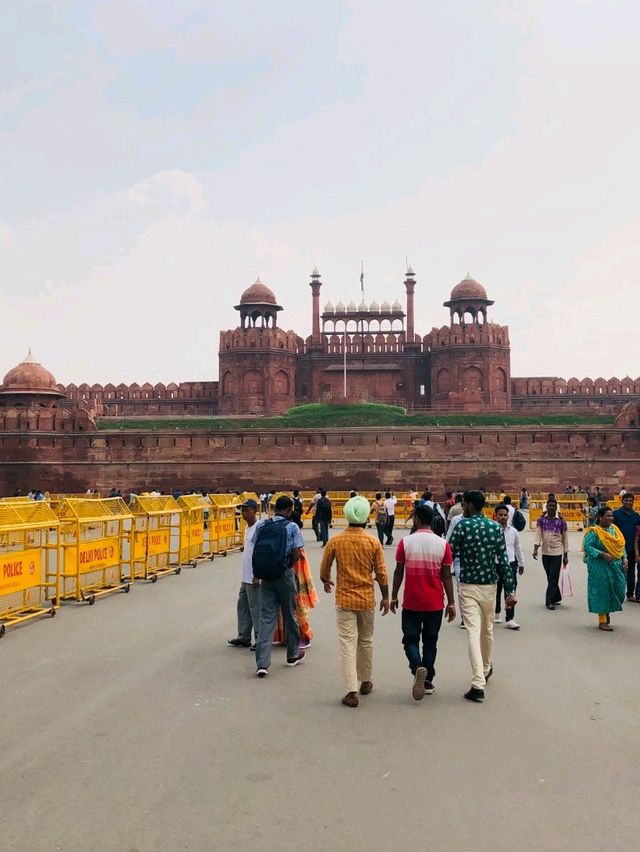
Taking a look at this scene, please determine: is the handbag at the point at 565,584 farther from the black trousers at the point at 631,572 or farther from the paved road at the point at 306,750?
the paved road at the point at 306,750

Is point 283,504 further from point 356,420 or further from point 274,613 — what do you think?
point 356,420

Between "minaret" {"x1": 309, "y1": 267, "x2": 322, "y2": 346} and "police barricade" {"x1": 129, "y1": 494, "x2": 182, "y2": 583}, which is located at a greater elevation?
"minaret" {"x1": 309, "y1": 267, "x2": 322, "y2": 346}

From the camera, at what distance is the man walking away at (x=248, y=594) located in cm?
583

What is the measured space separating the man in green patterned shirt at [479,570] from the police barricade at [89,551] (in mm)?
4277

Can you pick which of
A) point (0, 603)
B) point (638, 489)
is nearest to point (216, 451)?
point (638, 489)

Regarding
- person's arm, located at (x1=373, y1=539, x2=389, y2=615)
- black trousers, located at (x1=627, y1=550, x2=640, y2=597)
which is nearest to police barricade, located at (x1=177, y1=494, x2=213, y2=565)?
black trousers, located at (x1=627, y1=550, x2=640, y2=597)

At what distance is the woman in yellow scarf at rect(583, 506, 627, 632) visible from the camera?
6.88 m

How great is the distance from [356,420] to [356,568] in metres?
25.6

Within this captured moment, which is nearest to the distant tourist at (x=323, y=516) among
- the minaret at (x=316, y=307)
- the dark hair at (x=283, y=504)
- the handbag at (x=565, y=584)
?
the handbag at (x=565, y=584)

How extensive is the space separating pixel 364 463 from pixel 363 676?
22.9 meters

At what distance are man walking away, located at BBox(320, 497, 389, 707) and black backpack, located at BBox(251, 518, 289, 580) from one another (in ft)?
1.45

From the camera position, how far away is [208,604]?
8078 millimetres

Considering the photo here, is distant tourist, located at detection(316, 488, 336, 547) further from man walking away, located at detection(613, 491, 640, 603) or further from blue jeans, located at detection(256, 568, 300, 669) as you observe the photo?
blue jeans, located at detection(256, 568, 300, 669)

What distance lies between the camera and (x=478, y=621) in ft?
16.1
